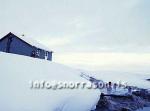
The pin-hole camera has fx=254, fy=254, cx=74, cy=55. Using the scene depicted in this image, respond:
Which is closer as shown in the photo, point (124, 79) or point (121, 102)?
point (121, 102)

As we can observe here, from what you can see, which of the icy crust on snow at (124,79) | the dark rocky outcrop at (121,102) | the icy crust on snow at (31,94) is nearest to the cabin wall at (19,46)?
the dark rocky outcrop at (121,102)

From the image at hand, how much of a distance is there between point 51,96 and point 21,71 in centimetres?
320

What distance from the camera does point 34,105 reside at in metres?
14.1

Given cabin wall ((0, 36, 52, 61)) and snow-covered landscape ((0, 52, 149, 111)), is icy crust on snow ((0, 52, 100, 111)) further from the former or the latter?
cabin wall ((0, 36, 52, 61))

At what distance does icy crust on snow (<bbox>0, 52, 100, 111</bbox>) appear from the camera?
44.8ft

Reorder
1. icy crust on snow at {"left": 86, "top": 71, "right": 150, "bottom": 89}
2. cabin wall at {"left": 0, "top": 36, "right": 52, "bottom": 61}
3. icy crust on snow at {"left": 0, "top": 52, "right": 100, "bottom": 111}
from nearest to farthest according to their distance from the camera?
icy crust on snow at {"left": 0, "top": 52, "right": 100, "bottom": 111} → cabin wall at {"left": 0, "top": 36, "right": 52, "bottom": 61} → icy crust on snow at {"left": 86, "top": 71, "right": 150, "bottom": 89}

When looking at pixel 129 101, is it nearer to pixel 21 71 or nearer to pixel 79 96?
pixel 79 96

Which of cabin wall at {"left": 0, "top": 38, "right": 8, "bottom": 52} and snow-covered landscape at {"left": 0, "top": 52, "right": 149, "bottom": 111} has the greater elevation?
cabin wall at {"left": 0, "top": 38, "right": 8, "bottom": 52}

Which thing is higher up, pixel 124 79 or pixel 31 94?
pixel 124 79

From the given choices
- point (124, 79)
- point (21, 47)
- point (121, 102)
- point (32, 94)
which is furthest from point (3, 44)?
point (124, 79)

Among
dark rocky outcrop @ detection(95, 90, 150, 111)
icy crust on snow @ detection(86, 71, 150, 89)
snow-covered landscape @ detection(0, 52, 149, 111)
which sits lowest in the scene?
→ dark rocky outcrop @ detection(95, 90, 150, 111)

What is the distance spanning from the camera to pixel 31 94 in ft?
50.1

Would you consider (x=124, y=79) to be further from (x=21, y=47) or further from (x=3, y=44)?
(x=3, y=44)

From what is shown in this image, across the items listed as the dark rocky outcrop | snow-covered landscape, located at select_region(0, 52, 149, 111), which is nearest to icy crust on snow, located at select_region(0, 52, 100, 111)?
snow-covered landscape, located at select_region(0, 52, 149, 111)
